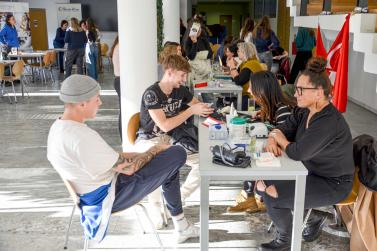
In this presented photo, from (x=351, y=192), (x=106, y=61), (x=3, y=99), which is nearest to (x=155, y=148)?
(x=351, y=192)

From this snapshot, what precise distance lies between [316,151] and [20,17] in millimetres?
11918

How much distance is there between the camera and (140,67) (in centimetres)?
371

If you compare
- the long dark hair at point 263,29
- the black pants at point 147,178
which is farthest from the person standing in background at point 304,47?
the black pants at point 147,178

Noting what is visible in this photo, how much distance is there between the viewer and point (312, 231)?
2.86 meters

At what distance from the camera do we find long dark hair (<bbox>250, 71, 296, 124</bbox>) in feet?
9.53

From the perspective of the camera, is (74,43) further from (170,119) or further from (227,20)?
(227,20)

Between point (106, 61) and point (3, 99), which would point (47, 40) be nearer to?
point (106, 61)

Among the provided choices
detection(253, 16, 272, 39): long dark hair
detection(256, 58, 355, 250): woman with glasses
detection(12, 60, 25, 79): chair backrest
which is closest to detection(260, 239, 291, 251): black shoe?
detection(256, 58, 355, 250): woman with glasses

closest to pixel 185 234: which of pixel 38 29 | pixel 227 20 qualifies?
pixel 38 29

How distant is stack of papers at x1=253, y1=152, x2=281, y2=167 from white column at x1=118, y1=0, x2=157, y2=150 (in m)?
1.64

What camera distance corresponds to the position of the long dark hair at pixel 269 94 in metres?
2.90

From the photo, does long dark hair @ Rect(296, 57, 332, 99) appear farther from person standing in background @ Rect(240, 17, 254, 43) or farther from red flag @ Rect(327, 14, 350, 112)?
person standing in background @ Rect(240, 17, 254, 43)

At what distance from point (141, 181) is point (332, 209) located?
1588 mm

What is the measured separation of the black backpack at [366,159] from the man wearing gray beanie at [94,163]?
39.4 inches
